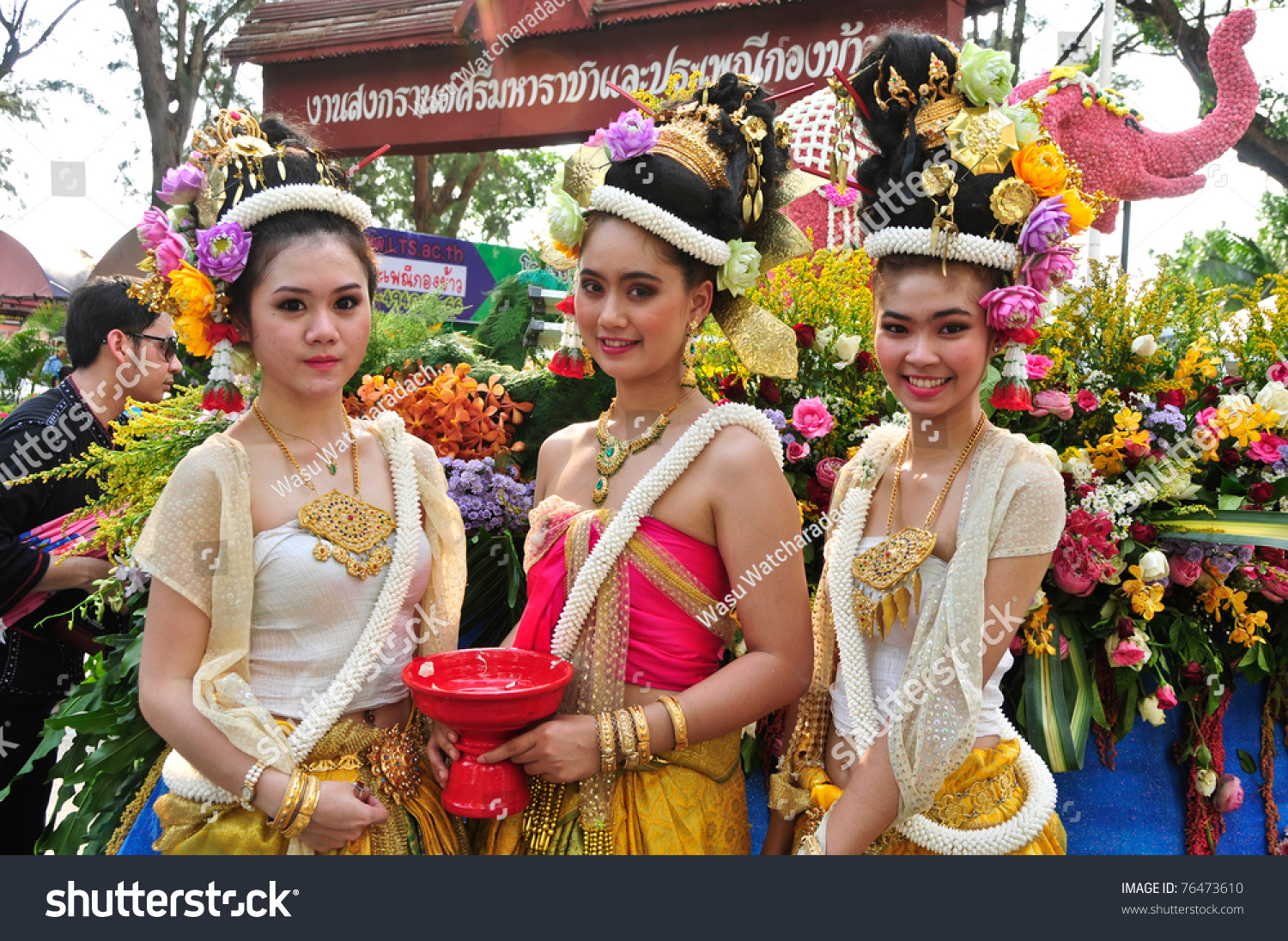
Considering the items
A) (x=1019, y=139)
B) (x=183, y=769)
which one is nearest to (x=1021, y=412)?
(x=1019, y=139)

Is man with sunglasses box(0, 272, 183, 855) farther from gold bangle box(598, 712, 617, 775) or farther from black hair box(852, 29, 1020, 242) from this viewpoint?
black hair box(852, 29, 1020, 242)

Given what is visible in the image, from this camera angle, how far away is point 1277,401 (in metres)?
2.74

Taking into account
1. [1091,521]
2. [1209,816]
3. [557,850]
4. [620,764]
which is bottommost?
[1209,816]

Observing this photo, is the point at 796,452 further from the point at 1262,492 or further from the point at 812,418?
the point at 1262,492

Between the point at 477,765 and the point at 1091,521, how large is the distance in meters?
1.75

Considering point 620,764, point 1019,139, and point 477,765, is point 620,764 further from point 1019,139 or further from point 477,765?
point 1019,139

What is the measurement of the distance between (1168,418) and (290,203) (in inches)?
95.6

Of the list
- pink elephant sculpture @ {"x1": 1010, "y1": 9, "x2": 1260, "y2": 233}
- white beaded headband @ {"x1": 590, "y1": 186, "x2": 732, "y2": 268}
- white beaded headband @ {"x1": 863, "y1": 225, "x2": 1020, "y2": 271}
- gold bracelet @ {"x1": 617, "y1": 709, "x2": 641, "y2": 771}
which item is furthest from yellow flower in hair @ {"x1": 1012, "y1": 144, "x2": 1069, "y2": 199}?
pink elephant sculpture @ {"x1": 1010, "y1": 9, "x2": 1260, "y2": 233}

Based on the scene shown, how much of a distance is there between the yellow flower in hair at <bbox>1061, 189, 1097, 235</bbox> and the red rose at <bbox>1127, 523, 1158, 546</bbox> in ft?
3.47

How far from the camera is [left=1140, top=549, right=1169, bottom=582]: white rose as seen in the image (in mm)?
2553

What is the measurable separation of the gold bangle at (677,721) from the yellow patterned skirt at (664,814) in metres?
0.13

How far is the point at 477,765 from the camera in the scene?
1825 mm

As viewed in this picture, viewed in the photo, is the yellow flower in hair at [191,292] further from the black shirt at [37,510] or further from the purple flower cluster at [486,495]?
the black shirt at [37,510]

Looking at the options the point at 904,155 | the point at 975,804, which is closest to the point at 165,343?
the point at 904,155
